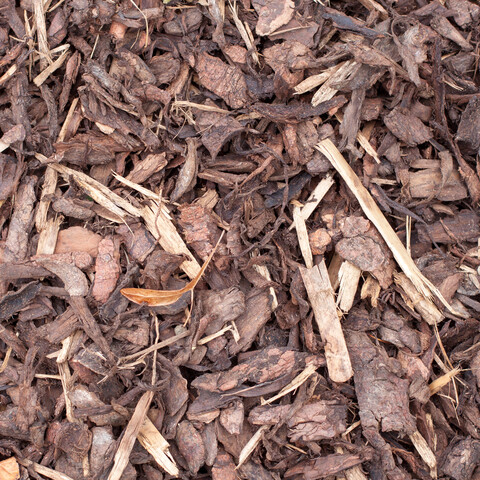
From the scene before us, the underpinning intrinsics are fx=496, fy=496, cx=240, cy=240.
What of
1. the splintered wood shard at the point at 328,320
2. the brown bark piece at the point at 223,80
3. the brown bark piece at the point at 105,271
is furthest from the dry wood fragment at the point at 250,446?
the brown bark piece at the point at 223,80

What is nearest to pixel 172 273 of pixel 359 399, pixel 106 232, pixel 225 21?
pixel 106 232

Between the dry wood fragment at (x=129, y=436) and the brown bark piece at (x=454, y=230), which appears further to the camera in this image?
the brown bark piece at (x=454, y=230)

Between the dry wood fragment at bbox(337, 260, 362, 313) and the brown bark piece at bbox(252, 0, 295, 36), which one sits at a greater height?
the brown bark piece at bbox(252, 0, 295, 36)

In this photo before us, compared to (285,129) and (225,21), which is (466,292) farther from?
(225,21)

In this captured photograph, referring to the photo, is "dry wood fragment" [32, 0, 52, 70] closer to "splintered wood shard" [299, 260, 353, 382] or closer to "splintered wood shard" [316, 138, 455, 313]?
"splintered wood shard" [316, 138, 455, 313]

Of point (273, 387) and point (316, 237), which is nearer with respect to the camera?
point (273, 387)

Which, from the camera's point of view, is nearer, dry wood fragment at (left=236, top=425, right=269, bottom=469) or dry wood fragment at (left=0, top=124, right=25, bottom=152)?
dry wood fragment at (left=236, top=425, right=269, bottom=469)

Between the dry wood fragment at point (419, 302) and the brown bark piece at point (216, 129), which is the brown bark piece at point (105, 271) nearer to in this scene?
the brown bark piece at point (216, 129)

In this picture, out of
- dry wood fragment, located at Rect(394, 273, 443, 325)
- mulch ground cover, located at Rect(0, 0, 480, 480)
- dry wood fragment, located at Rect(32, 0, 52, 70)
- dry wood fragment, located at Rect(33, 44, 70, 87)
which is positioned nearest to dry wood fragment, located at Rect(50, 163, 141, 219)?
mulch ground cover, located at Rect(0, 0, 480, 480)
